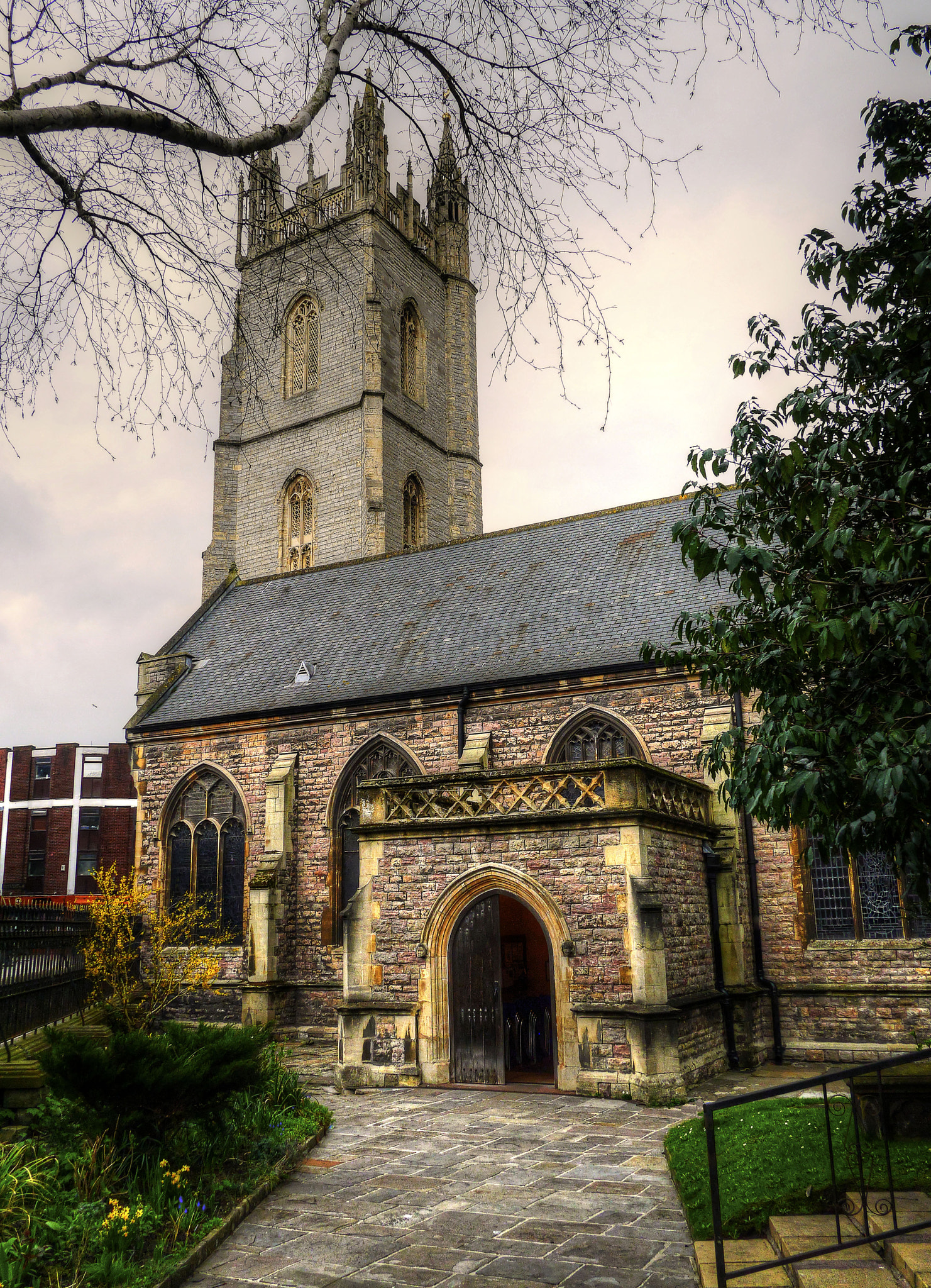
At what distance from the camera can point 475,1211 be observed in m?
7.38

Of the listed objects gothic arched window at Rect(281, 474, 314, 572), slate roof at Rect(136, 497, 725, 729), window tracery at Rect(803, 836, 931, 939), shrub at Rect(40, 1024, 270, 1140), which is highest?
gothic arched window at Rect(281, 474, 314, 572)

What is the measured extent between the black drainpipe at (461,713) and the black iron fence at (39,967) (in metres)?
7.49

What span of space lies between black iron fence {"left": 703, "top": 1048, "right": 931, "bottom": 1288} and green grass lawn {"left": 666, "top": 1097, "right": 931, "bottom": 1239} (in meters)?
0.02

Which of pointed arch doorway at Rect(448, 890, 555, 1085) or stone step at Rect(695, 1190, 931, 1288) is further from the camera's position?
pointed arch doorway at Rect(448, 890, 555, 1085)

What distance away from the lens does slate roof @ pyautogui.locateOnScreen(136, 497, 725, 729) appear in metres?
18.7

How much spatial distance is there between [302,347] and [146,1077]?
35835 millimetres

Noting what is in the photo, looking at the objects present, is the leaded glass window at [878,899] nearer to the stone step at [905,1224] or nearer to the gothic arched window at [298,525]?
the stone step at [905,1224]

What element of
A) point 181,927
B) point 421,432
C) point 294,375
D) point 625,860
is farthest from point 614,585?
point 294,375

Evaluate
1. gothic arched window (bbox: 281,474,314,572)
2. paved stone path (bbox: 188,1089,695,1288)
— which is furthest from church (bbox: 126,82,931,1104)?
gothic arched window (bbox: 281,474,314,572)

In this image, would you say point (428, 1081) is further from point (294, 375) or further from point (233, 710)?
point (294, 375)

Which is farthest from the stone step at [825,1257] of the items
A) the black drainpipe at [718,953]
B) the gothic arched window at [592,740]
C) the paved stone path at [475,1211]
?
the gothic arched window at [592,740]

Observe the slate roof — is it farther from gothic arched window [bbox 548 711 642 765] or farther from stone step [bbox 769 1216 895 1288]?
stone step [bbox 769 1216 895 1288]

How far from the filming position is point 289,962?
19.1 m

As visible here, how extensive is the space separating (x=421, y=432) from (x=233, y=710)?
20.1 metres
